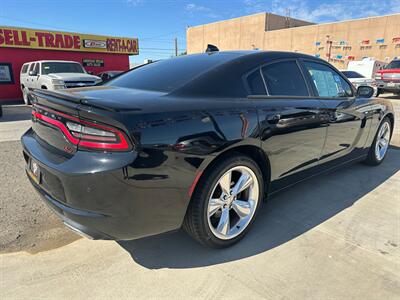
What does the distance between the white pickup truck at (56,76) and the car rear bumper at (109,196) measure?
9308mm

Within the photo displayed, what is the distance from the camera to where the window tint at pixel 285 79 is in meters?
2.81

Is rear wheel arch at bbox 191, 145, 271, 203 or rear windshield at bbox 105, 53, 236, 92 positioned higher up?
rear windshield at bbox 105, 53, 236, 92

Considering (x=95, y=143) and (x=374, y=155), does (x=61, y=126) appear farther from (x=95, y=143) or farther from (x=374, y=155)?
(x=374, y=155)

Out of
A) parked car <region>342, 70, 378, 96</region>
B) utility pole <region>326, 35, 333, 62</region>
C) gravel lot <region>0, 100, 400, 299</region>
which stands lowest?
gravel lot <region>0, 100, 400, 299</region>

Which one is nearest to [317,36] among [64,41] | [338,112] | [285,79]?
[64,41]

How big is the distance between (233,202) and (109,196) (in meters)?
1.09

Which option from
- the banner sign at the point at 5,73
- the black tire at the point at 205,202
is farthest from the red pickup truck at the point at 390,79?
the banner sign at the point at 5,73

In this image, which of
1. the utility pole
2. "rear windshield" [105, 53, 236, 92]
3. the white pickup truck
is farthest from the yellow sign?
the utility pole

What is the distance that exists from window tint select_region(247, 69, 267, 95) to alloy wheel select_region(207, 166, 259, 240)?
27.1 inches

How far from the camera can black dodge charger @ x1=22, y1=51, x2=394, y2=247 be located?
1.84 meters

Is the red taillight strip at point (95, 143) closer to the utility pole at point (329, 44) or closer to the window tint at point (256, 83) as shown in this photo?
the window tint at point (256, 83)

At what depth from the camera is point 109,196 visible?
71.4 inches

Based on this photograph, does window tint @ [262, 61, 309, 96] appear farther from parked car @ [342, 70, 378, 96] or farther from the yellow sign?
the yellow sign

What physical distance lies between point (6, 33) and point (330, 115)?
18047mm
